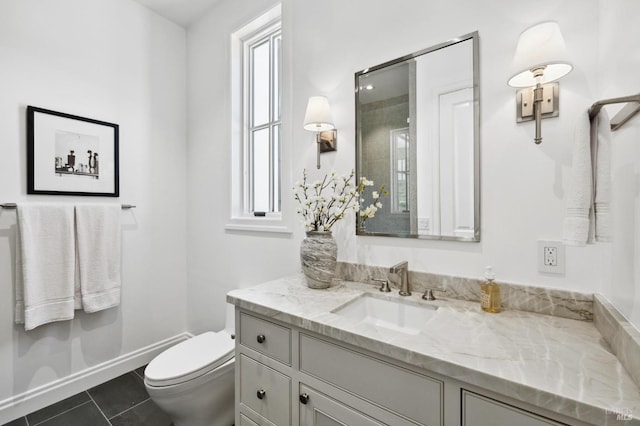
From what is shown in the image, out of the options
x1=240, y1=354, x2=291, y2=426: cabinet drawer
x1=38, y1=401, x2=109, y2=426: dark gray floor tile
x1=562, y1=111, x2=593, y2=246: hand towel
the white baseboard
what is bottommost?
x1=38, y1=401, x2=109, y2=426: dark gray floor tile

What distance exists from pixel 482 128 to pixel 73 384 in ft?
9.43

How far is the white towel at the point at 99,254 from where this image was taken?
198cm

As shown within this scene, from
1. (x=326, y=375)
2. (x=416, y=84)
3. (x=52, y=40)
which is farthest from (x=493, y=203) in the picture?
(x=52, y=40)

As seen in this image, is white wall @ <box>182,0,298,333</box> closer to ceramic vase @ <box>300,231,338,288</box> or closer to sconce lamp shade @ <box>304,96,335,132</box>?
ceramic vase @ <box>300,231,338,288</box>

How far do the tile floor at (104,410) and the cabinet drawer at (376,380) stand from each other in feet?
4.33

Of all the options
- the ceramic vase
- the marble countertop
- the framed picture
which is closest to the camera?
the marble countertop

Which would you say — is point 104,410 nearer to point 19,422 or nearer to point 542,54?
point 19,422

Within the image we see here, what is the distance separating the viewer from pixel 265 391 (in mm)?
1222

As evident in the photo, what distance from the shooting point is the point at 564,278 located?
1.08 metres

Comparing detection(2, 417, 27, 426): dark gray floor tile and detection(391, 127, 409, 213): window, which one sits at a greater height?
detection(391, 127, 409, 213): window

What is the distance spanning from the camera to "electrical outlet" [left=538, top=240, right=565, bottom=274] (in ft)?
3.52

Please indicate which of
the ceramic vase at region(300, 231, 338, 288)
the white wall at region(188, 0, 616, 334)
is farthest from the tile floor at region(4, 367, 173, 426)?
the ceramic vase at region(300, 231, 338, 288)

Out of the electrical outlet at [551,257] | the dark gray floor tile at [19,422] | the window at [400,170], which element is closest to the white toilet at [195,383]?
the dark gray floor tile at [19,422]

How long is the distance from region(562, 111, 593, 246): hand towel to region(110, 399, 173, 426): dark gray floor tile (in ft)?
7.15
